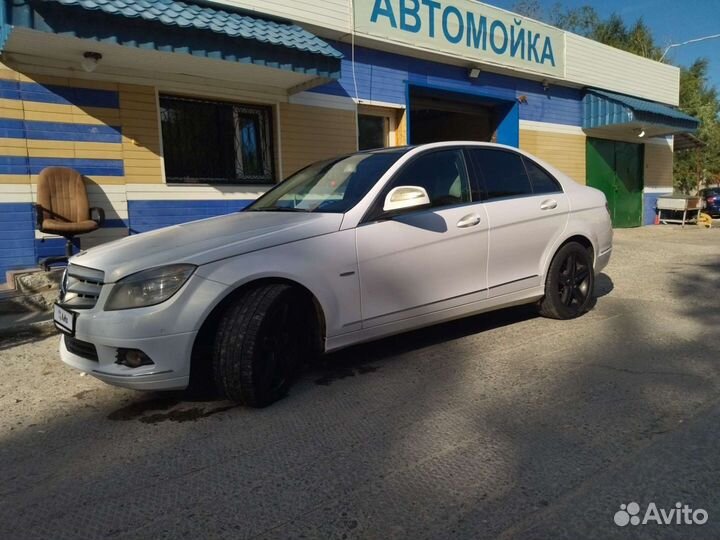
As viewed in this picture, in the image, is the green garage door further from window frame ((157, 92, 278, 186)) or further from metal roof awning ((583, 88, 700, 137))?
window frame ((157, 92, 278, 186))

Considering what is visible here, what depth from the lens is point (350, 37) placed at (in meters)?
9.22

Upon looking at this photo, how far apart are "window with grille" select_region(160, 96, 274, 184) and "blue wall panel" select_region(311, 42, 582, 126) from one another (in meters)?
1.27

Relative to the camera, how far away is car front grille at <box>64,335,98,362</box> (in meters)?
3.21

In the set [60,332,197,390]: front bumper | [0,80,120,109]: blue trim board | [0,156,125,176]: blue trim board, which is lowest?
[60,332,197,390]: front bumper

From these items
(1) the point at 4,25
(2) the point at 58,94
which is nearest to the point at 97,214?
(2) the point at 58,94

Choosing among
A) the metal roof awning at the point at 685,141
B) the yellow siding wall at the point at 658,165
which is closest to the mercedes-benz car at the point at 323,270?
the yellow siding wall at the point at 658,165

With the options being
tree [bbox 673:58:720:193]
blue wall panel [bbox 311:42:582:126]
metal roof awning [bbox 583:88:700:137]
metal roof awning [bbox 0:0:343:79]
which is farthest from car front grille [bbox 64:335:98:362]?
tree [bbox 673:58:720:193]

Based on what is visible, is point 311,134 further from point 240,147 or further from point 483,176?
point 483,176

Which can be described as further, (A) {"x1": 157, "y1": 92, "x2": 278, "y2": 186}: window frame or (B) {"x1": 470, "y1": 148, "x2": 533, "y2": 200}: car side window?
(A) {"x1": 157, "y1": 92, "x2": 278, "y2": 186}: window frame

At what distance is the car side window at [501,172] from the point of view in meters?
4.61

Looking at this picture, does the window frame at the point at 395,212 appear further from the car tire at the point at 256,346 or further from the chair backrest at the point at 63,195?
the chair backrest at the point at 63,195

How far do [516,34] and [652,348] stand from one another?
31.1 feet

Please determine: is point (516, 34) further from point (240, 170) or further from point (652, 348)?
point (652, 348)

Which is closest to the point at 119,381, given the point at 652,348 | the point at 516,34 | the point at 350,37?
the point at 652,348
